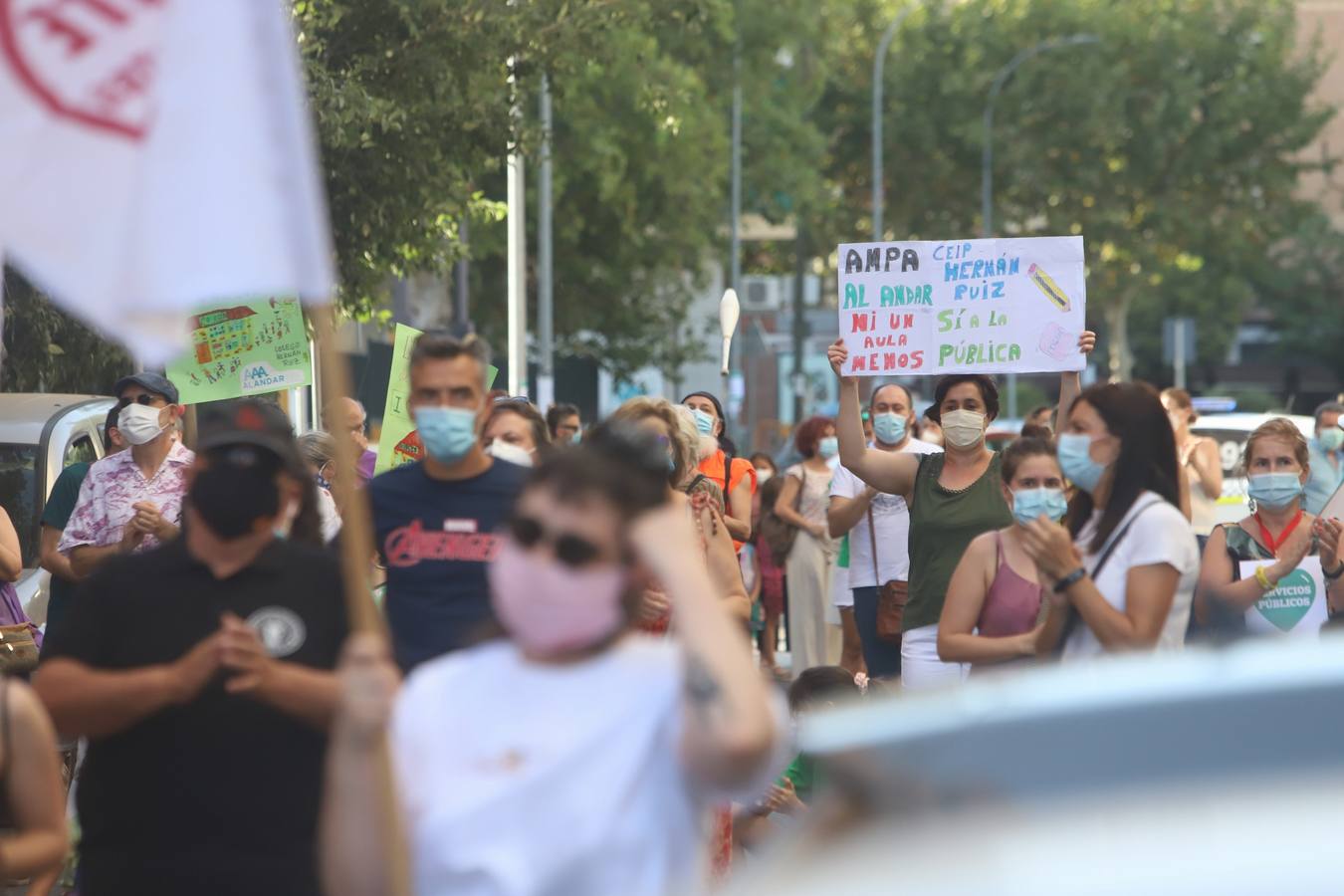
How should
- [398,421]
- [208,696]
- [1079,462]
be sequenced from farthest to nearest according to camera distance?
[398,421], [1079,462], [208,696]

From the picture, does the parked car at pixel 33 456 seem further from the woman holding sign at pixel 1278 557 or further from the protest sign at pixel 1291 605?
the protest sign at pixel 1291 605

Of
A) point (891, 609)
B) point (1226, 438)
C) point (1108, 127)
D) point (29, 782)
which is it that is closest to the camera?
point (29, 782)

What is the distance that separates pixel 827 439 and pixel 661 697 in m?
11.8

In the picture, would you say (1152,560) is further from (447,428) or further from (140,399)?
(140,399)

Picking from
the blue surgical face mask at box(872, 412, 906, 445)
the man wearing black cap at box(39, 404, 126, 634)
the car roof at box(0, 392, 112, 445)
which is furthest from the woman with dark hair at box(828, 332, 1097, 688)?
the car roof at box(0, 392, 112, 445)

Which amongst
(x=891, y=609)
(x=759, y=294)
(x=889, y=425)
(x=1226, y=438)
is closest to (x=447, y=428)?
(x=891, y=609)

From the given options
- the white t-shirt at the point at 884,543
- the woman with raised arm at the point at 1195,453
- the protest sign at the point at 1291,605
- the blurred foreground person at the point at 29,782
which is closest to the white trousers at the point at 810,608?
the woman with raised arm at the point at 1195,453

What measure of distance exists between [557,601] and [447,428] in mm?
1977

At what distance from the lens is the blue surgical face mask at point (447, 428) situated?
17.7ft

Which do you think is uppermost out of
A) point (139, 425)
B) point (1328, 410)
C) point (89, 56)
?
point (89, 56)

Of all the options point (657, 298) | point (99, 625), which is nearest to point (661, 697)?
point (99, 625)

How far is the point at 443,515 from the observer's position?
5.49 meters

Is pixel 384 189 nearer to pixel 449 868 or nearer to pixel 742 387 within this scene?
pixel 449 868

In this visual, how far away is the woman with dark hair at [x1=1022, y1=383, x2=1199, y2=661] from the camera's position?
17.1 ft
